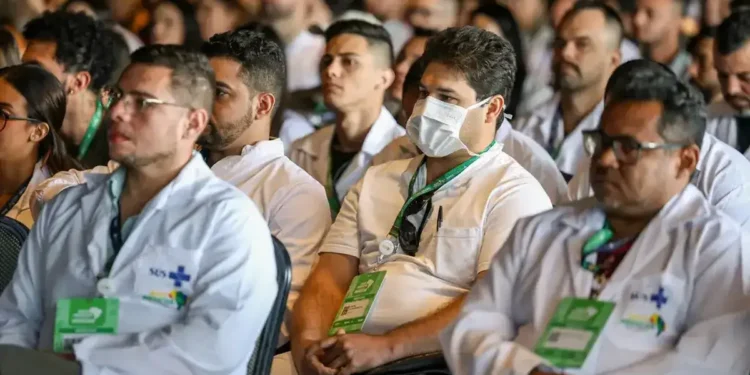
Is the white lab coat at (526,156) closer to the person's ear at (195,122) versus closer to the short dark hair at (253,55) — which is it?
the short dark hair at (253,55)

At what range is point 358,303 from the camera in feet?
11.6

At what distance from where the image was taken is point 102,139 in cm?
509

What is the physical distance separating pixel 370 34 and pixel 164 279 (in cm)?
273

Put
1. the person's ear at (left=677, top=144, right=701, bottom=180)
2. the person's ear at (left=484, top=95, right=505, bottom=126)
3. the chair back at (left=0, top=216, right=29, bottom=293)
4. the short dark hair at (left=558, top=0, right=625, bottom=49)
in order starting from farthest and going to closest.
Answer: the short dark hair at (left=558, top=0, right=625, bottom=49) → the person's ear at (left=484, top=95, right=505, bottom=126) → the chair back at (left=0, top=216, right=29, bottom=293) → the person's ear at (left=677, top=144, right=701, bottom=180)

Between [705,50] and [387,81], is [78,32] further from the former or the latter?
[705,50]

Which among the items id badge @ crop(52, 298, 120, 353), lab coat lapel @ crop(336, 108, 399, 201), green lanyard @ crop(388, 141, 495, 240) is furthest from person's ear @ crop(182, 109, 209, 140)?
lab coat lapel @ crop(336, 108, 399, 201)

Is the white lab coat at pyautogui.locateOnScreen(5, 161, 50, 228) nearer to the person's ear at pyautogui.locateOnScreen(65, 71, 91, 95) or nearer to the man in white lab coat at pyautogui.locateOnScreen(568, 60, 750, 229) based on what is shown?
the person's ear at pyautogui.locateOnScreen(65, 71, 91, 95)

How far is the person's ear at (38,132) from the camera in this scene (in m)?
4.40

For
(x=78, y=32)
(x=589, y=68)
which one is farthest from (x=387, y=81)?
(x=78, y=32)

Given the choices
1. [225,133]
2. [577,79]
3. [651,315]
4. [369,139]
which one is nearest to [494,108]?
[225,133]

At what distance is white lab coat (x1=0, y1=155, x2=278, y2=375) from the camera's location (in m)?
2.96

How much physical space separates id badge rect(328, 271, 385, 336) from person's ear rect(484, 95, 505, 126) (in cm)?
62

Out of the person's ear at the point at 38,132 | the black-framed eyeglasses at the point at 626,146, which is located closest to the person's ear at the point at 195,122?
the black-framed eyeglasses at the point at 626,146

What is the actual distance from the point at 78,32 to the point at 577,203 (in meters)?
3.16
